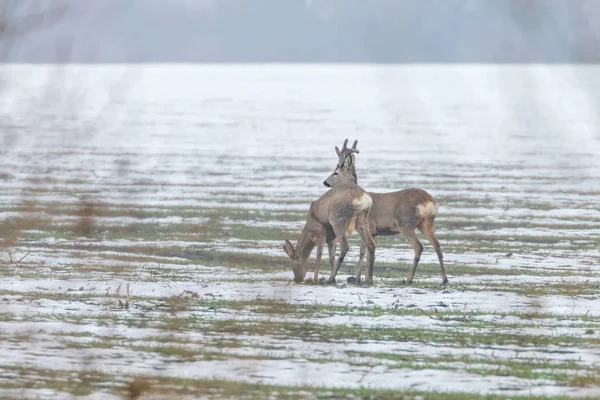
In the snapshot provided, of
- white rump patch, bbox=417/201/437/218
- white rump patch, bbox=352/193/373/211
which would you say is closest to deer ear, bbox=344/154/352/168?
white rump patch, bbox=352/193/373/211

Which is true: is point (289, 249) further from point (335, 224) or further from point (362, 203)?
point (362, 203)

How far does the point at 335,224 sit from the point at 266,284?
5101mm

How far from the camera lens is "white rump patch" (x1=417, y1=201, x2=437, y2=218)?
14.2 metres

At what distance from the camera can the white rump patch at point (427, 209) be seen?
14.2m

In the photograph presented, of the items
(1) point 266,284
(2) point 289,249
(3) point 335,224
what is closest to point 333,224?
(3) point 335,224

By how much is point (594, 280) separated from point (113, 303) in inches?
247

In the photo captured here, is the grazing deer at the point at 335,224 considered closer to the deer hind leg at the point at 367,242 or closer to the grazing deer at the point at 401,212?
the deer hind leg at the point at 367,242

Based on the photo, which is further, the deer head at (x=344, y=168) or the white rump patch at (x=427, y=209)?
the deer head at (x=344, y=168)

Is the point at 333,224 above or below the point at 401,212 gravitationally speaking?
below

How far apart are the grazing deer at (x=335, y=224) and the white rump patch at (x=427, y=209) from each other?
760 mm

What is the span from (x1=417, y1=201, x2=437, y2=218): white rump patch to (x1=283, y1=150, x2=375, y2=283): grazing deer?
2.49 feet

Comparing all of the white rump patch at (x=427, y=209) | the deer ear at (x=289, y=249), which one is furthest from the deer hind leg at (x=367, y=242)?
the deer ear at (x=289, y=249)

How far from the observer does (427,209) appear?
14.2m

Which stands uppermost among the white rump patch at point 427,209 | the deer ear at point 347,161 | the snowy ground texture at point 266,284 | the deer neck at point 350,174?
the deer ear at point 347,161
